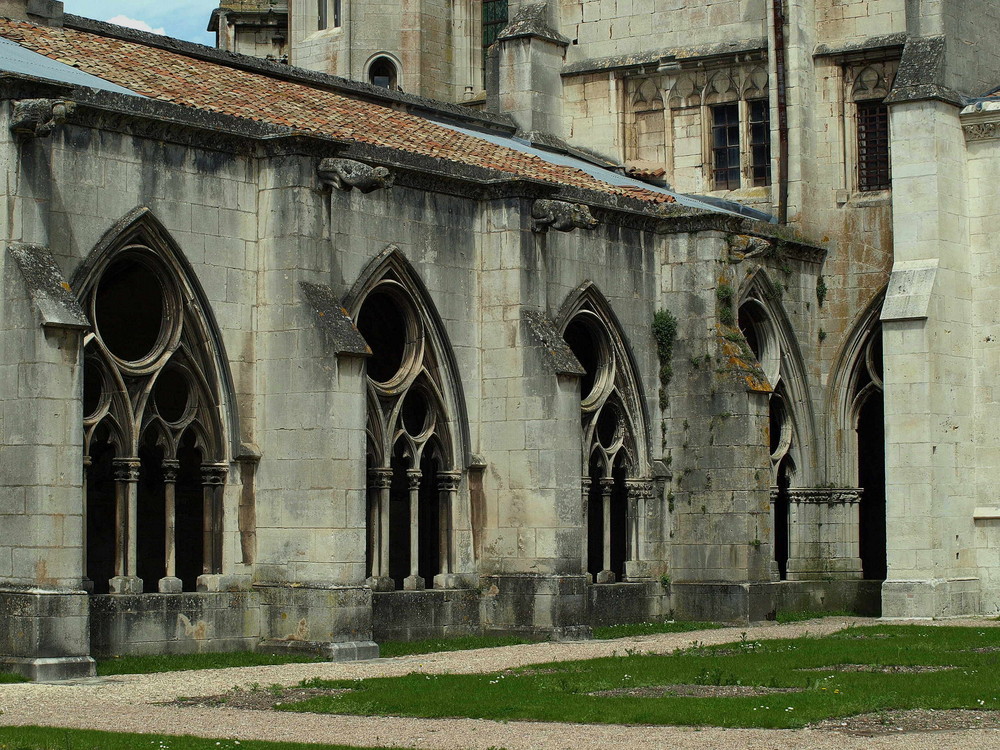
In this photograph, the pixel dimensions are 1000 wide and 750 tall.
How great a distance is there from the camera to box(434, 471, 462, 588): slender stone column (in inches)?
1118

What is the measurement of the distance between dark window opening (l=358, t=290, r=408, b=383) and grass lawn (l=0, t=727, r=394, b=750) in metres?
13.1

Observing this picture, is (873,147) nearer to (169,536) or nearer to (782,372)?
(782,372)

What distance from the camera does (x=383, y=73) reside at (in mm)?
44562

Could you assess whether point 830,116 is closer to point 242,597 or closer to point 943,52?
point 943,52

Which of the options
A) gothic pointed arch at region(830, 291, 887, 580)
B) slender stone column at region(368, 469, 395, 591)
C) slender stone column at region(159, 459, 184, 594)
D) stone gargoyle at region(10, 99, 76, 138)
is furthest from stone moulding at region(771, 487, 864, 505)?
stone gargoyle at region(10, 99, 76, 138)

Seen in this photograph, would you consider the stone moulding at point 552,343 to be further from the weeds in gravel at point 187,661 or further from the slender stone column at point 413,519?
the weeds in gravel at point 187,661

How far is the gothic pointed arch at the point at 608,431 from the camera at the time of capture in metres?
31.1

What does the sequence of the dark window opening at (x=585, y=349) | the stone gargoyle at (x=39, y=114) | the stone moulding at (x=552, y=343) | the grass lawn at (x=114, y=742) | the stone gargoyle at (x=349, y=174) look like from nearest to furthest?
the grass lawn at (x=114, y=742), the stone gargoyle at (x=39, y=114), the stone gargoyle at (x=349, y=174), the stone moulding at (x=552, y=343), the dark window opening at (x=585, y=349)

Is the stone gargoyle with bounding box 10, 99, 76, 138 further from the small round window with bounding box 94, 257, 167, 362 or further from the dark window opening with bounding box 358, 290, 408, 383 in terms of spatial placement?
the dark window opening with bounding box 358, 290, 408, 383

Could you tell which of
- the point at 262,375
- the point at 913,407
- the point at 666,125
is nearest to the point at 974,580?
the point at 913,407

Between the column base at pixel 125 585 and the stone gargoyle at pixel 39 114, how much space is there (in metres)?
5.55

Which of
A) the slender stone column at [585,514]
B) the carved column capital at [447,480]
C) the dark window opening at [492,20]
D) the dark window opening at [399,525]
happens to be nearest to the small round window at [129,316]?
the carved column capital at [447,480]

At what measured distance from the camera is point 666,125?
127ft

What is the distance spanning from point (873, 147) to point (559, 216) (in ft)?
31.8
